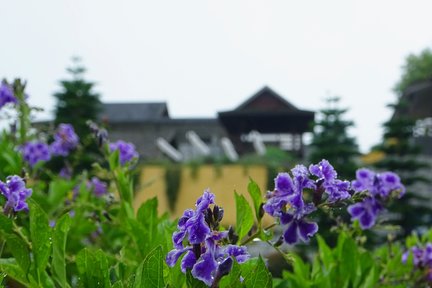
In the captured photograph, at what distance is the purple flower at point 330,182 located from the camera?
97cm

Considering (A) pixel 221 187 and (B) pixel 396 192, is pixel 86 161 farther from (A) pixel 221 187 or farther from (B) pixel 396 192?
(B) pixel 396 192

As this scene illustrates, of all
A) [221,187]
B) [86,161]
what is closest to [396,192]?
[221,187]

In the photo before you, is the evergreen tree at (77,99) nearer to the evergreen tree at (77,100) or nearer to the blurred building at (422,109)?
the evergreen tree at (77,100)

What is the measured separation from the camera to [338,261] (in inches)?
59.7

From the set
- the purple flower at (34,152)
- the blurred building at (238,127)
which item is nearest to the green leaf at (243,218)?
the purple flower at (34,152)

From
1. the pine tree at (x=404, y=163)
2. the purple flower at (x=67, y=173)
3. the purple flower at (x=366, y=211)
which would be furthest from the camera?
the pine tree at (x=404, y=163)

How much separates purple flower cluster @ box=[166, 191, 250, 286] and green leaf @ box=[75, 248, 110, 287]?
6.3 inches

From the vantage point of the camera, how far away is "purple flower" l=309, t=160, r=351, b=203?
3.17 ft

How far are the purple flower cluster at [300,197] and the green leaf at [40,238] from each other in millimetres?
376

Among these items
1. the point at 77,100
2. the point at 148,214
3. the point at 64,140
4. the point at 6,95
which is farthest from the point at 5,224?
the point at 77,100

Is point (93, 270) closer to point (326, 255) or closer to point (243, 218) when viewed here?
point (243, 218)

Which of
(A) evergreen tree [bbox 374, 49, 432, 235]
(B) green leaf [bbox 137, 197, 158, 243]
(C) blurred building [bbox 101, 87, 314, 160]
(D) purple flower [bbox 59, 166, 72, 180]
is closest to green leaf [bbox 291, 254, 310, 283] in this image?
(B) green leaf [bbox 137, 197, 158, 243]

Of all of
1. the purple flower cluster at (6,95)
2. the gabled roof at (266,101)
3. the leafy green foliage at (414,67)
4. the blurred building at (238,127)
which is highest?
the leafy green foliage at (414,67)

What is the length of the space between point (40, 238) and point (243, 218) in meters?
0.35
